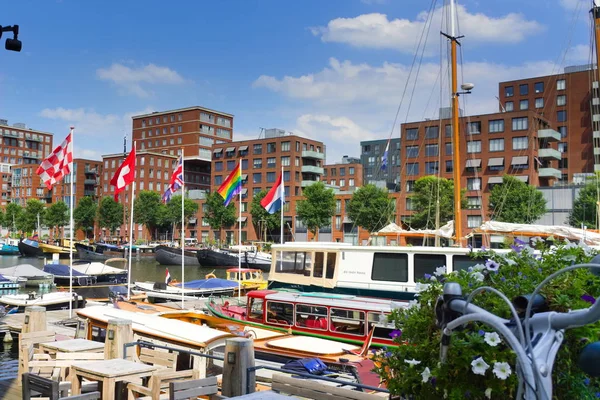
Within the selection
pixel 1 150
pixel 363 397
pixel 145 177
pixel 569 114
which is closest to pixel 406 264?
pixel 363 397

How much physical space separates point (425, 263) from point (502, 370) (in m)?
16.0

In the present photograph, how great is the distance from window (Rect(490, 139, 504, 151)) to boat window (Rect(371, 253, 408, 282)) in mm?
61116

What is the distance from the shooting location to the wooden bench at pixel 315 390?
6512 millimetres

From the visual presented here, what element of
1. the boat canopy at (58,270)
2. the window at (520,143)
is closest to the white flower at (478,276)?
the boat canopy at (58,270)

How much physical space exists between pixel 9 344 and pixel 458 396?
1989 cm

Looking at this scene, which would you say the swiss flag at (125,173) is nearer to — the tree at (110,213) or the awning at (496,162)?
the awning at (496,162)

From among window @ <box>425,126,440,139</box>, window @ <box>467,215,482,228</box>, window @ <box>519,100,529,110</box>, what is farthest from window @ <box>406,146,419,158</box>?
window @ <box>519,100,529,110</box>

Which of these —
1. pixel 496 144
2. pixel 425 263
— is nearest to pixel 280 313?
pixel 425 263

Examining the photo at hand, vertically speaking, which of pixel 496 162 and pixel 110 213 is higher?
pixel 496 162

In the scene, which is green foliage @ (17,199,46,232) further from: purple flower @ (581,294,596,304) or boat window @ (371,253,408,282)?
purple flower @ (581,294,596,304)

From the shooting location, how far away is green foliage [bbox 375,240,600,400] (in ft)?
11.9

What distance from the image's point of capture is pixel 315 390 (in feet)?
22.5

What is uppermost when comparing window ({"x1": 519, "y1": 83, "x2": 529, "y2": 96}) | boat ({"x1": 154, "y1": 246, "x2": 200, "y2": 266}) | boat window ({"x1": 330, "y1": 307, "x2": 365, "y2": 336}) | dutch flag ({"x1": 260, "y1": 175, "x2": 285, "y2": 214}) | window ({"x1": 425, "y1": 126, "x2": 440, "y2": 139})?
window ({"x1": 519, "y1": 83, "x2": 529, "y2": 96})

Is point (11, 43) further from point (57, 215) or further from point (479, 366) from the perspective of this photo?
Answer: point (57, 215)
